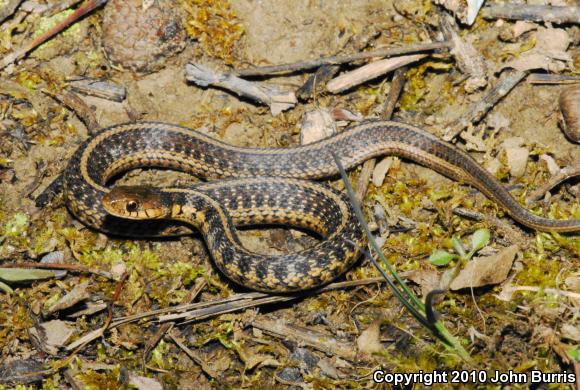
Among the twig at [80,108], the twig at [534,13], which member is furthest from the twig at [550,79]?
the twig at [80,108]

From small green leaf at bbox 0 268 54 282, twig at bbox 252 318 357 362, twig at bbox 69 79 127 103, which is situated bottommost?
twig at bbox 252 318 357 362

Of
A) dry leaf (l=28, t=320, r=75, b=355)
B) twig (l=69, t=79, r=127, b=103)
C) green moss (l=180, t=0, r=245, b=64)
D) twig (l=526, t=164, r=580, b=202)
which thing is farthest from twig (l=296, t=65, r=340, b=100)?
dry leaf (l=28, t=320, r=75, b=355)

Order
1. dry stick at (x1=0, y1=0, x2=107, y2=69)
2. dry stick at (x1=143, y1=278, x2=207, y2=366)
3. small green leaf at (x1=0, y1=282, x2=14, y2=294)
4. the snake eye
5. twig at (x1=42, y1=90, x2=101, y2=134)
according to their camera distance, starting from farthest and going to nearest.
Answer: dry stick at (x1=0, y1=0, x2=107, y2=69) → twig at (x1=42, y1=90, x2=101, y2=134) → the snake eye → small green leaf at (x1=0, y1=282, x2=14, y2=294) → dry stick at (x1=143, y1=278, x2=207, y2=366)

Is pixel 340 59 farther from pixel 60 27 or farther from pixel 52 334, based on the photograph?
pixel 52 334

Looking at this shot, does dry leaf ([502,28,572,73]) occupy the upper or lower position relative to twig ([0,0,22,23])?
lower

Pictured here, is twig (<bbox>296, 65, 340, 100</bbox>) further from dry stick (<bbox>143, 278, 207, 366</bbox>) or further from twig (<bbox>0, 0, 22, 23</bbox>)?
twig (<bbox>0, 0, 22, 23</bbox>)

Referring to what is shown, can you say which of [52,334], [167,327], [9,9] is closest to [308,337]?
[167,327]
